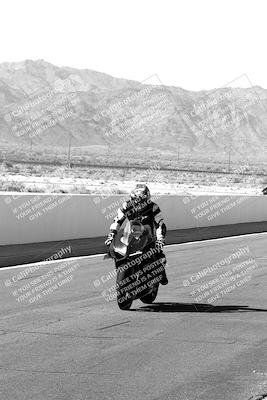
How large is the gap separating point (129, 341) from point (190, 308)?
289 cm

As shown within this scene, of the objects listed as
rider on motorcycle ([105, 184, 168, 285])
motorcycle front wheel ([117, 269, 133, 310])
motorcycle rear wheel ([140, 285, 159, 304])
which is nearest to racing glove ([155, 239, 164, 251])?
rider on motorcycle ([105, 184, 168, 285])

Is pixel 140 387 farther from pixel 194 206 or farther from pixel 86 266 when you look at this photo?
pixel 194 206

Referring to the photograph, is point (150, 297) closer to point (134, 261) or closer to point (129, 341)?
point (134, 261)

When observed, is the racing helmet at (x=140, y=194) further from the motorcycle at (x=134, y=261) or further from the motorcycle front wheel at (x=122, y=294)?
the motorcycle front wheel at (x=122, y=294)

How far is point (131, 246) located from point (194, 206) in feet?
61.1

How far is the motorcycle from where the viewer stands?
11.3 metres

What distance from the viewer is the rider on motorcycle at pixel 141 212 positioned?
1138 cm

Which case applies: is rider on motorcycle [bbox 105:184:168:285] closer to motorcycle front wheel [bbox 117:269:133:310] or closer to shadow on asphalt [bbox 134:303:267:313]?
motorcycle front wheel [bbox 117:269:133:310]

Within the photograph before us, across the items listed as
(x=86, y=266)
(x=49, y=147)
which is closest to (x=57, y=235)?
(x=86, y=266)

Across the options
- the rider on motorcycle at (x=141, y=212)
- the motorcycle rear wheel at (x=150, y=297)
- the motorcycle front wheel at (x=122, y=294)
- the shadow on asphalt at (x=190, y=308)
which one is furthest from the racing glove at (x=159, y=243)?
the shadow on asphalt at (x=190, y=308)

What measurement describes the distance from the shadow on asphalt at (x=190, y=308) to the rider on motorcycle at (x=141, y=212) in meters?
0.75

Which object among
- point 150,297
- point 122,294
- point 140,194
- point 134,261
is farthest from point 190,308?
point 140,194

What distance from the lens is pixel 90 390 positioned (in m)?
6.83

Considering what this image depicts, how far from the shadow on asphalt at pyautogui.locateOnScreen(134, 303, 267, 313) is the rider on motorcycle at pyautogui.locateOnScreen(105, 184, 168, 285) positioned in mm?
748
